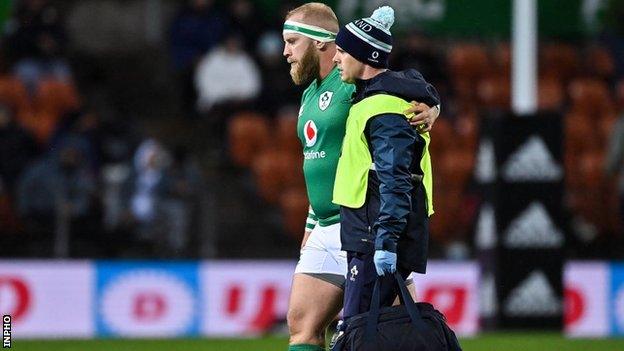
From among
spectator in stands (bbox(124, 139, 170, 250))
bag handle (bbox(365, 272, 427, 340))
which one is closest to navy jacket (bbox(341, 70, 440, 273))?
bag handle (bbox(365, 272, 427, 340))

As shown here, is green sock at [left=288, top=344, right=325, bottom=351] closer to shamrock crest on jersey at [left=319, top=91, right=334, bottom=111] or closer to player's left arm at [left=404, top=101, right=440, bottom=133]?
shamrock crest on jersey at [left=319, top=91, right=334, bottom=111]

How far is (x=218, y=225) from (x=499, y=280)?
A: 2.98 meters

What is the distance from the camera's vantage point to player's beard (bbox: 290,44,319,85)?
730 centimetres

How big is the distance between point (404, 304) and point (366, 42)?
3.80ft

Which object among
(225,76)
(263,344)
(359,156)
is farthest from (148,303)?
(359,156)

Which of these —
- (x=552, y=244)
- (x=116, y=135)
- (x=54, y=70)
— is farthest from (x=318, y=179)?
(x=54, y=70)

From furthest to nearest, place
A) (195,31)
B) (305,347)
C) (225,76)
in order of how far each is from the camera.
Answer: (195,31)
(225,76)
(305,347)

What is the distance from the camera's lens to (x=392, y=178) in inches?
243

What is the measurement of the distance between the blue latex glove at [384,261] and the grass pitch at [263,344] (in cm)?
589

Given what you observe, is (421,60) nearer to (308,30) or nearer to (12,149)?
(12,149)

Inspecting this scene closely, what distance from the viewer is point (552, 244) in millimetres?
13938

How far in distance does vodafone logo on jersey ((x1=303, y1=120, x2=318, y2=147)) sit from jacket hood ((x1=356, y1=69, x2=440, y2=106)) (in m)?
0.68

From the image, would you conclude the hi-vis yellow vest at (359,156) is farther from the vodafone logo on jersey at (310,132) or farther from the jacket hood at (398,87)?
the vodafone logo on jersey at (310,132)

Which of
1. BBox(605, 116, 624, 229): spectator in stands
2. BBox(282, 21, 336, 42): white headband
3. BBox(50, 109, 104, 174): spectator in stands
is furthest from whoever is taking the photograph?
BBox(605, 116, 624, 229): spectator in stands
